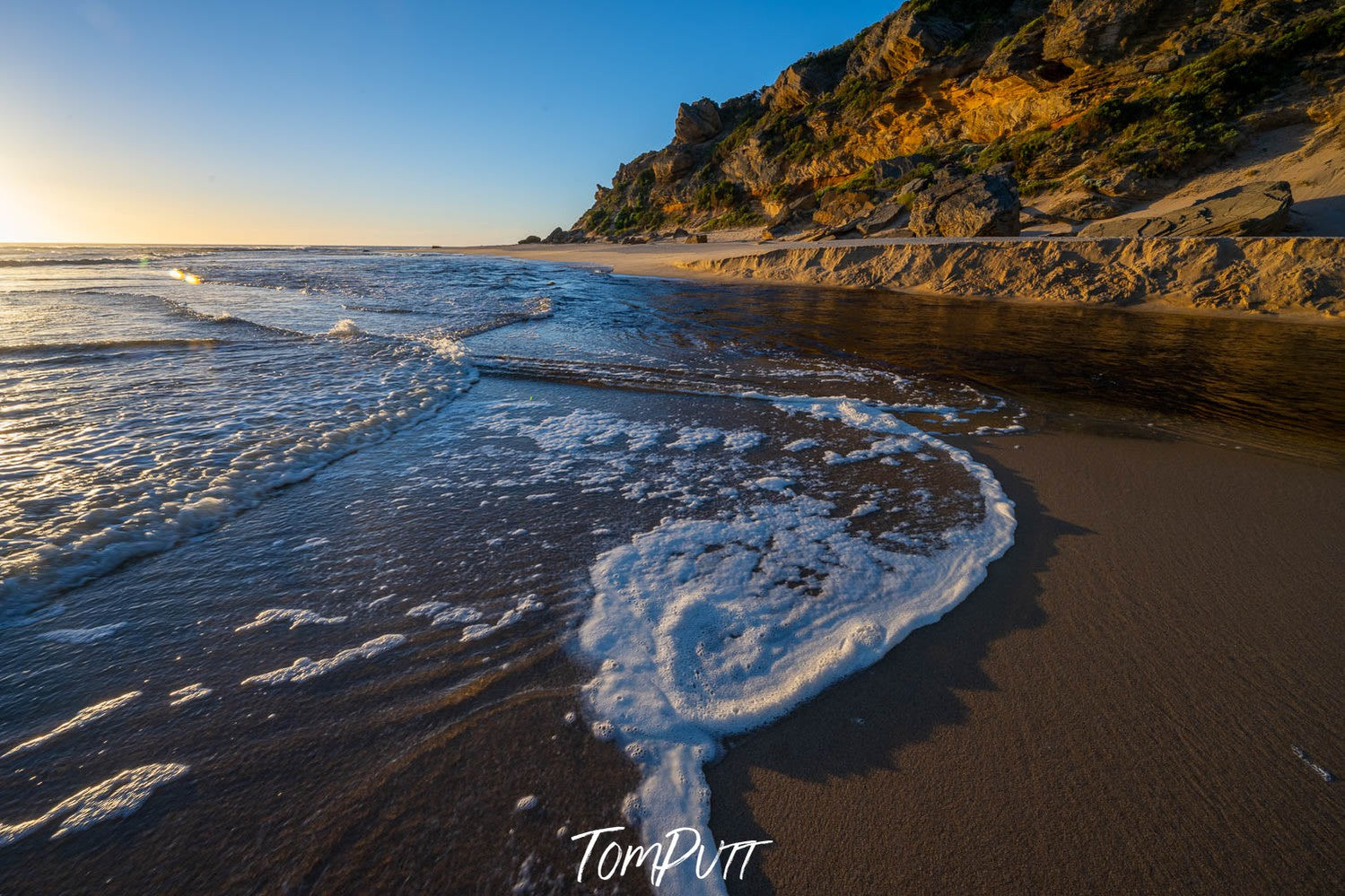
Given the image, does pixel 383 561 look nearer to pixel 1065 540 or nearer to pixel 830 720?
pixel 830 720

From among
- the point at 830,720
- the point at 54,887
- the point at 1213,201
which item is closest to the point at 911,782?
the point at 830,720

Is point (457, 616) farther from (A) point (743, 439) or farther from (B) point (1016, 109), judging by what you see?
(B) point (1016, 109)

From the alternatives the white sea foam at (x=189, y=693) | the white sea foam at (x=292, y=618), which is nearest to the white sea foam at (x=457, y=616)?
the white sea foam at (x=292, y=618)

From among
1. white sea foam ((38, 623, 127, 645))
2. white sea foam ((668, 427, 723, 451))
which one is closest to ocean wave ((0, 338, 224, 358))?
white sea foam ((38, 623, 127, 645))

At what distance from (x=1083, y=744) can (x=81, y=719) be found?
3.19 m

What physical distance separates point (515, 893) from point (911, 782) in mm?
1104

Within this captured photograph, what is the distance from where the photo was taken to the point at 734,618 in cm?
223

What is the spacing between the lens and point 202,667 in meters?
1.94

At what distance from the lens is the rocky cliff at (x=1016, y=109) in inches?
631

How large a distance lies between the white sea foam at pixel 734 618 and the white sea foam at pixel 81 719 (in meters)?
1.54

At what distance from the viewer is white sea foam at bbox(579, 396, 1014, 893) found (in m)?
1.70

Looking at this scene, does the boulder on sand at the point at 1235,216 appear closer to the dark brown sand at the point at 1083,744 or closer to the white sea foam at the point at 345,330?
the dark brown sand at the point at 1083,744

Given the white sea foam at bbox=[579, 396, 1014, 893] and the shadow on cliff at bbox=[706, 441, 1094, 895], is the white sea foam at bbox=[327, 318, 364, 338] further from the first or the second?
the shadow on cliff at bbox=[706, 441, 1094, 895]

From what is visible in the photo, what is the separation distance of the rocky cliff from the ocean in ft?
47.1
